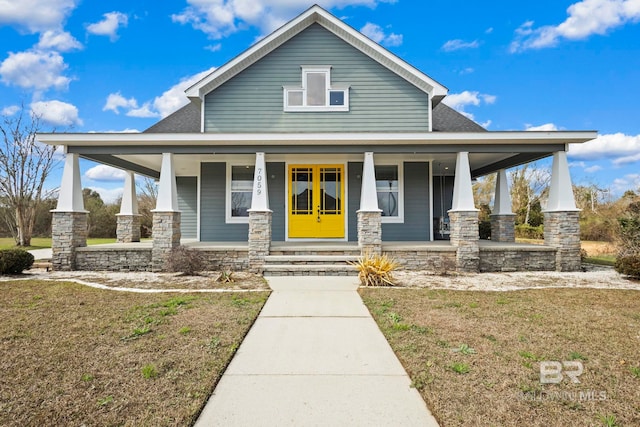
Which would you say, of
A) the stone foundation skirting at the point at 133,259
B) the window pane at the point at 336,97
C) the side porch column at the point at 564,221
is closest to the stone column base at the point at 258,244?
the stone foundation skirting at the point at 133,259

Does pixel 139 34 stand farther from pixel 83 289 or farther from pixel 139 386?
pixel 139 386

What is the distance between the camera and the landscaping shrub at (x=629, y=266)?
785 cm

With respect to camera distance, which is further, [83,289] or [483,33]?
[483,33]

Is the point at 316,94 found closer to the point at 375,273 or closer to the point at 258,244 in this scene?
the point at 258,244

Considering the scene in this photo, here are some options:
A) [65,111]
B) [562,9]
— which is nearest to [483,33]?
[562,9]

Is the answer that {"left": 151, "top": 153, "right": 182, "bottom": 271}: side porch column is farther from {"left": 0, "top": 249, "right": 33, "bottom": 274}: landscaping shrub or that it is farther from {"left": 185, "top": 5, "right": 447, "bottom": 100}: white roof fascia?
{"left": 185, "top": 5, "right": 447, "bottom": 100}: white roof fascia

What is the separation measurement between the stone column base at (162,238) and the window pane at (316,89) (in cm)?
543

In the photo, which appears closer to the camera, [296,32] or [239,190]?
[296,32]

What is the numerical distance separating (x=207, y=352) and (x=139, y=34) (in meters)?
15.6

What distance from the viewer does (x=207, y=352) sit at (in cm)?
348

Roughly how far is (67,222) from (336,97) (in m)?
8.46


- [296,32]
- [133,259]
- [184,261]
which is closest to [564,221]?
[296,32]

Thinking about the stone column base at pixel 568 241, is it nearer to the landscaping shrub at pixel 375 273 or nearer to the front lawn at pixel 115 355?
the landscaping shrub at pixel 375 273

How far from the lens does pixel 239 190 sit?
11.3 meters
